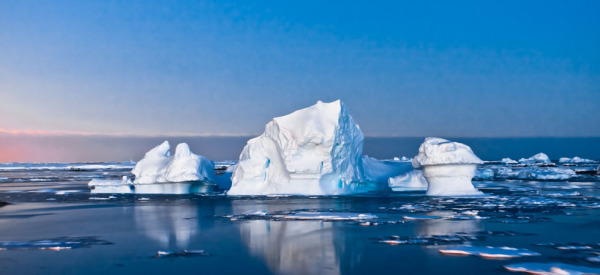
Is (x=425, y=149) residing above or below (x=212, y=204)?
above

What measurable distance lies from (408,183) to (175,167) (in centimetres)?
883

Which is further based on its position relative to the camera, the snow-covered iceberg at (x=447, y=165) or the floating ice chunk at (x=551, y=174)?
the floating ice chunk at (x=551, y=174)

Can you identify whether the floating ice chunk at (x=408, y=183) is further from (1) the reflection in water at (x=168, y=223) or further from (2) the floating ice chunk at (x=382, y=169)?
(1) the reflection in water at (x=168, y=223)

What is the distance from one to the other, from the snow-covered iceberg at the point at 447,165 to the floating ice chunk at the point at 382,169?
4.91 meters

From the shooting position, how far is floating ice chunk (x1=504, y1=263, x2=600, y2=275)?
19.1 ft

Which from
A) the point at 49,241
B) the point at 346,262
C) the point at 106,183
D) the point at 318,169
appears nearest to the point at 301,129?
the point at 318,169

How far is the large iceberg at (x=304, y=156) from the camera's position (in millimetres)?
17891

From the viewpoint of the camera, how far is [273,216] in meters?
11.8

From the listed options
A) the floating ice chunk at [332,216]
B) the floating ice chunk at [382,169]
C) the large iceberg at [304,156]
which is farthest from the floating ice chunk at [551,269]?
the floating ice chunk at [382,169]

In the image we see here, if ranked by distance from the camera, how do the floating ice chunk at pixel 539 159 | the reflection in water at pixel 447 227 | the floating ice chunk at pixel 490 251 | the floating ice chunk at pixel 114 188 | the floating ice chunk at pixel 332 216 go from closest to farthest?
1. the floating ice chunk at pixel 490 251
2. the reflection in water at pixel 447 227
3. the floating ice chunk at pixel 332 216
4. the floating ice chunk at pixel 114 188
5. the floating ice chunk at pixel 539 159

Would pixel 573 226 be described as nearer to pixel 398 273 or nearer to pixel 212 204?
pixel 398 273

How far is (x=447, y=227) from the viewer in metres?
9.66

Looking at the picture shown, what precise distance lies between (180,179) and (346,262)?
44.5 ft

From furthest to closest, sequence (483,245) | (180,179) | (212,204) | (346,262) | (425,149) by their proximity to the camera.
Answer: (180,179), (425,149), (212,204), (483,245), (346,262)
